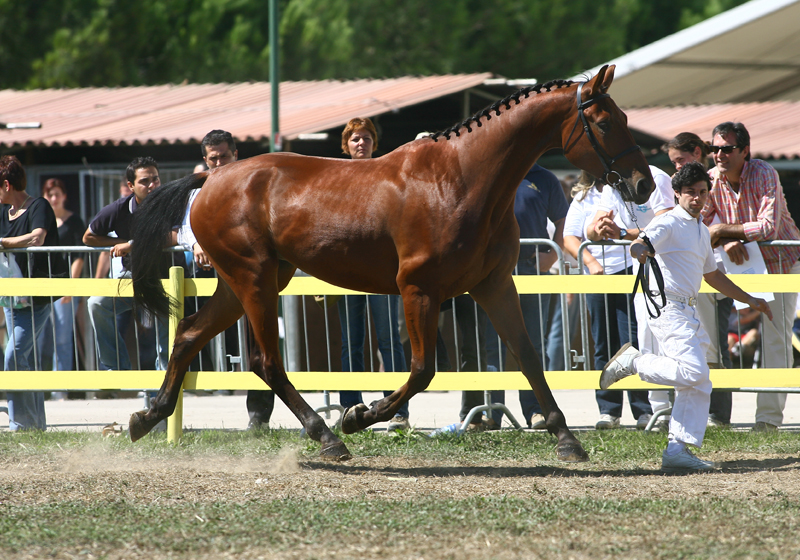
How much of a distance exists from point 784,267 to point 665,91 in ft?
38.0

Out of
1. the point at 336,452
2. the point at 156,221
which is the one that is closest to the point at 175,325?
the point at 156,221

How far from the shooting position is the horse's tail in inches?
235

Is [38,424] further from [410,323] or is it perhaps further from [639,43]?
[639,43]

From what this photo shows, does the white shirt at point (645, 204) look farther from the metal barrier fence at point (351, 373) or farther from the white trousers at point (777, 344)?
the white trousers at point (777, 344)

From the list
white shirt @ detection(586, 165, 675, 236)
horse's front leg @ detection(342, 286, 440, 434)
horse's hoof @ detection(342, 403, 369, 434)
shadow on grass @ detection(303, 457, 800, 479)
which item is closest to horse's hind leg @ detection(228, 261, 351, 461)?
shadow on grass @ detection(303, 457, 800, 479)

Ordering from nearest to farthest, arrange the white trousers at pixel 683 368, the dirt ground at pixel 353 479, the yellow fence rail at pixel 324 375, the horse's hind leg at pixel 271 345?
1. the dirt ground at pixel 353 479
2. the white trousers at pixel 683 368
3. the horse's hind leg at pixel 271 345
4. the yellow fence rail at pixel 324 375

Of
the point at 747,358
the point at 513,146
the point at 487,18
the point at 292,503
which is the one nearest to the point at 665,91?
the point at 747,358

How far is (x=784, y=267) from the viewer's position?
22.4 feet

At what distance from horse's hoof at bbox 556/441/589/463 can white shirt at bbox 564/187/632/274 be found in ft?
5.98

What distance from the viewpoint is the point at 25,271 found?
7457 mm

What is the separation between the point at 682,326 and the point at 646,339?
1286 mm

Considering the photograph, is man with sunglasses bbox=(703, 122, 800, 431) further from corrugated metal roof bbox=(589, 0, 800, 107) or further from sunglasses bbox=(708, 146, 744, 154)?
corrugated metal roof bbox=(589, 0, 800, 107)

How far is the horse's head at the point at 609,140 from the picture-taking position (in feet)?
16.7

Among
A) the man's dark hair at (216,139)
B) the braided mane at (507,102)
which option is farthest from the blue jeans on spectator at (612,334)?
the man's dark hair at (216,139)
